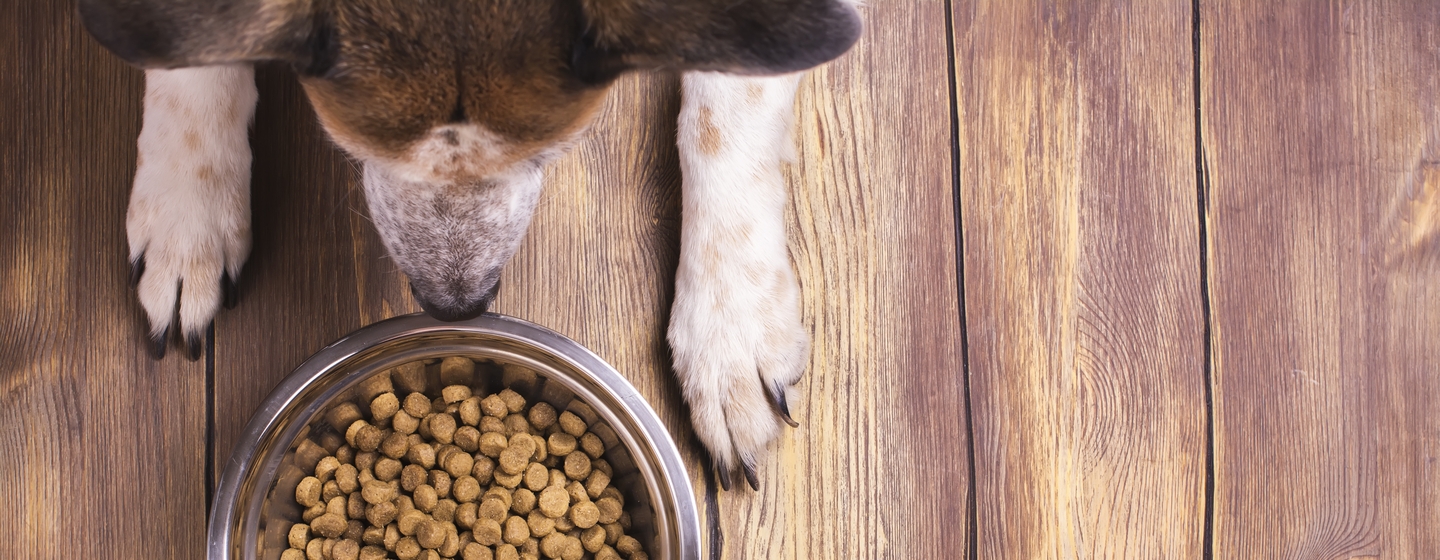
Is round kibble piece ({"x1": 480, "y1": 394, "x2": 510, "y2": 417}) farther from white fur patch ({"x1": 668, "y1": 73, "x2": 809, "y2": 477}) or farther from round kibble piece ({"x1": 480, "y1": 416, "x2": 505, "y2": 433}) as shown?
white fur patch ({"x1": 668, "y1": 73, "x2": 809, "y2": 477})

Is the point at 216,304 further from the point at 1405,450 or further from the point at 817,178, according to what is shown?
the point at 1405,450

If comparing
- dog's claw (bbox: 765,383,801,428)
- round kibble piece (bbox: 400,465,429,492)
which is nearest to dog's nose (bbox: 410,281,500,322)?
round kibble piece (bbox: 400,465,429,492)

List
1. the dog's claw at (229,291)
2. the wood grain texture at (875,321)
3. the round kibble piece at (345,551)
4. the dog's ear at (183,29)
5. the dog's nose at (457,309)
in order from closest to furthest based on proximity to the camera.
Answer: the dog's ear at (183,29), the dog's nose at (457,309), the round kibble piece at (345,551), the dog's claw at (229,291), the wood grain texture at (875,321)

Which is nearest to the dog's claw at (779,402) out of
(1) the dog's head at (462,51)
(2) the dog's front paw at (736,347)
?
(2) the dog's front paw at (736,347)

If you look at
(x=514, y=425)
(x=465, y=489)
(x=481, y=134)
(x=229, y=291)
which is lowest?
(x=465, y=489)

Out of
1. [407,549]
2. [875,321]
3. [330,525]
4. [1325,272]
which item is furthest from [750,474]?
[1325,272]

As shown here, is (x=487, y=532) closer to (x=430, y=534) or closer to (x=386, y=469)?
(x=430, y=534)

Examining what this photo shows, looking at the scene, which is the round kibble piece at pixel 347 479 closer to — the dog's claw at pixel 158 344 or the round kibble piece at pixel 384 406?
the round kibble piece at pixel 384 406
